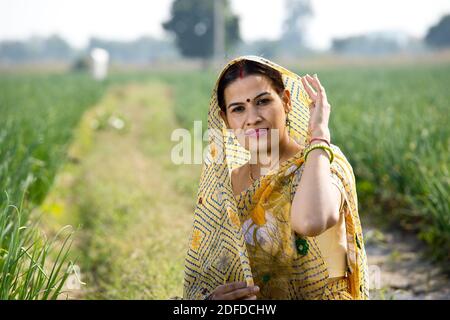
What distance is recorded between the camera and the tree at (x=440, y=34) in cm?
5475

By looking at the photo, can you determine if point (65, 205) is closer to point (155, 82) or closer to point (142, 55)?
point (155, 82)

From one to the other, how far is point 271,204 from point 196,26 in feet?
167

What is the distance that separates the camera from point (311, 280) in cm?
174

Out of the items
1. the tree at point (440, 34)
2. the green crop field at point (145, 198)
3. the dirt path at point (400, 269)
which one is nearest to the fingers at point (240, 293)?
the green crop field at point (145, 198)

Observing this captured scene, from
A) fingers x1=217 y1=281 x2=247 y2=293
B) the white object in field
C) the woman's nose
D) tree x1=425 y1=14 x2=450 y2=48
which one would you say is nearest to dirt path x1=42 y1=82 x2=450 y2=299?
fingers x1=217 y1=281 x2=247 y2=293

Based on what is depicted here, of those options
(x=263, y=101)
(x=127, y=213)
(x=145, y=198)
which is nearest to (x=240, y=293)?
(x=263, y=101)

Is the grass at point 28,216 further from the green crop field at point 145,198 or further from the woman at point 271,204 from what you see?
the woman at point 271,204

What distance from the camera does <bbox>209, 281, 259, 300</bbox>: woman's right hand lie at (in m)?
1.59

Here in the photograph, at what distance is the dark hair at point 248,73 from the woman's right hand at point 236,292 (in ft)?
1.97

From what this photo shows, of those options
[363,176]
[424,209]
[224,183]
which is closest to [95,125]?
[363,176]

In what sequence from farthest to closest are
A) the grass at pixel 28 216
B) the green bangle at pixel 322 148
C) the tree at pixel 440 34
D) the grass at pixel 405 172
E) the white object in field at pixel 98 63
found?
the tree at pixel 440 34, the white object in field at pixel 98 63, the grass at pixel 405 172, the grass at pixel 28 216, the green bangle at pixel 322 148

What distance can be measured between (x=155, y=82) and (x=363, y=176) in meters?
26.4

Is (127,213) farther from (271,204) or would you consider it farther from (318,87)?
(318,87)

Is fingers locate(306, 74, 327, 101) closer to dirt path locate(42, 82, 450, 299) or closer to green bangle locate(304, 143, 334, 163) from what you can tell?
green bangle locate(304, 143, 334, 163)
